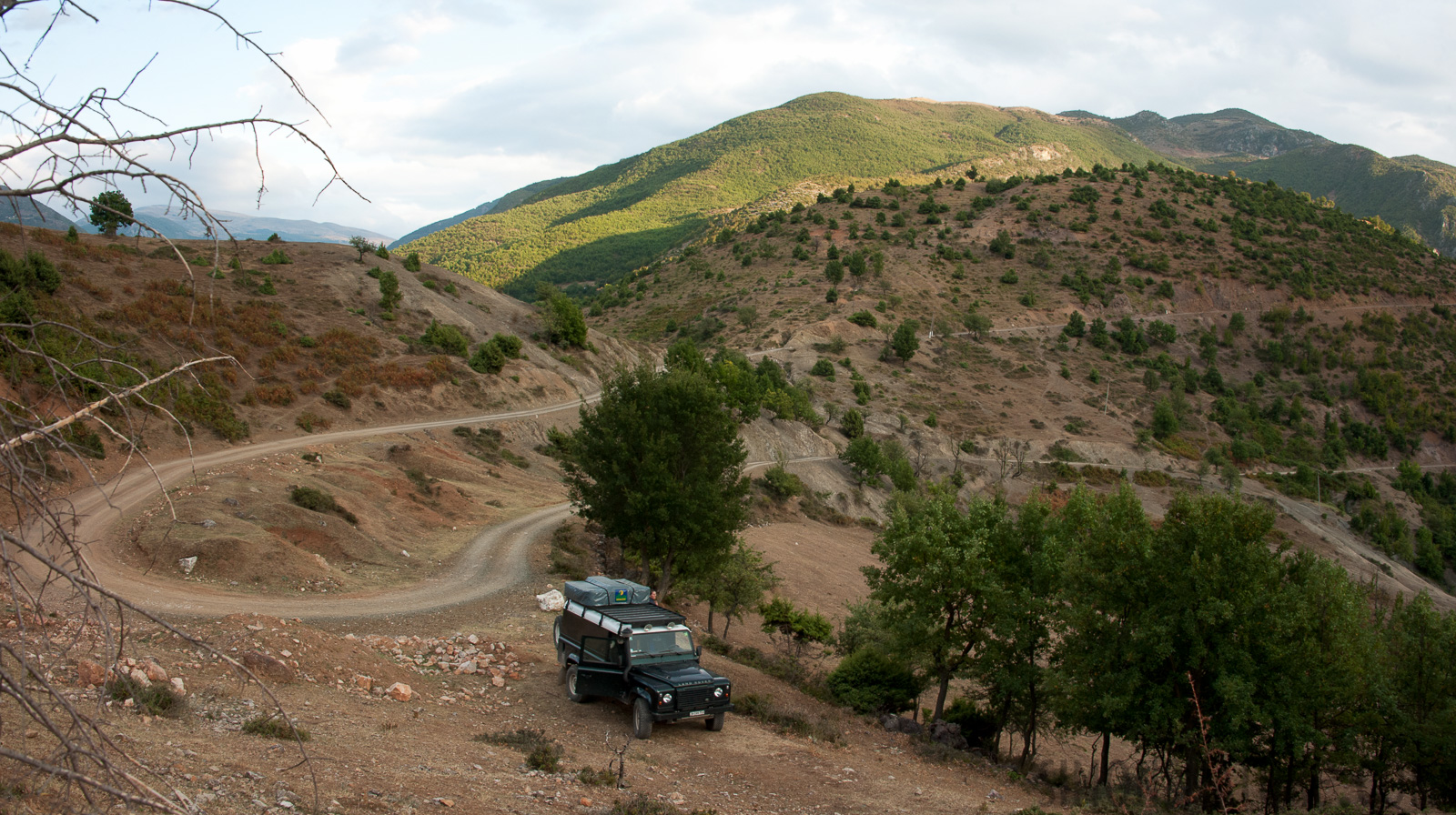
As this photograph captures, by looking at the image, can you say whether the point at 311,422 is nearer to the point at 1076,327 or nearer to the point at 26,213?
the point at 26,213

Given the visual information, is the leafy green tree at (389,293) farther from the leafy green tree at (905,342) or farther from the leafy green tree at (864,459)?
the leafy green tree at (905,342)

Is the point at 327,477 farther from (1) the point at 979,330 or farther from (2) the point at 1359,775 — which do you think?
(1) the point at 979,330

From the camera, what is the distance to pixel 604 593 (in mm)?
16141

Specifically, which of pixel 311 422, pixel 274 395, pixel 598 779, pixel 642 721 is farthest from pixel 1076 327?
pixel 598 779

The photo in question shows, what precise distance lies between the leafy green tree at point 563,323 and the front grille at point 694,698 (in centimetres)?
5234

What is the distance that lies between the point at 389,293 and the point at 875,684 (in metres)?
47.6

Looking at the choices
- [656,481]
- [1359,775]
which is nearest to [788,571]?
[656,481]

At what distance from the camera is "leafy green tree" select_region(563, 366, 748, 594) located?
23.5 meters

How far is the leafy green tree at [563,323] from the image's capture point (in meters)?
63.6

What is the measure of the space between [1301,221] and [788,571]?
12037 centimetres

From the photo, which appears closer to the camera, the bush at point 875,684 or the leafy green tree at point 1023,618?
the leafy green tree at point 1023,618

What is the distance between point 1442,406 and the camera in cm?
8900

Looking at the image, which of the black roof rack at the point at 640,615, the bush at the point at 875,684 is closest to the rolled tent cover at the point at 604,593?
the black roof rack at the point at 640,615

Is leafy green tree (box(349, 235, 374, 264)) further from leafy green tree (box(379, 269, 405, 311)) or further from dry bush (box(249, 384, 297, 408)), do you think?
dry bush (box(249, 384, 297, 408))
